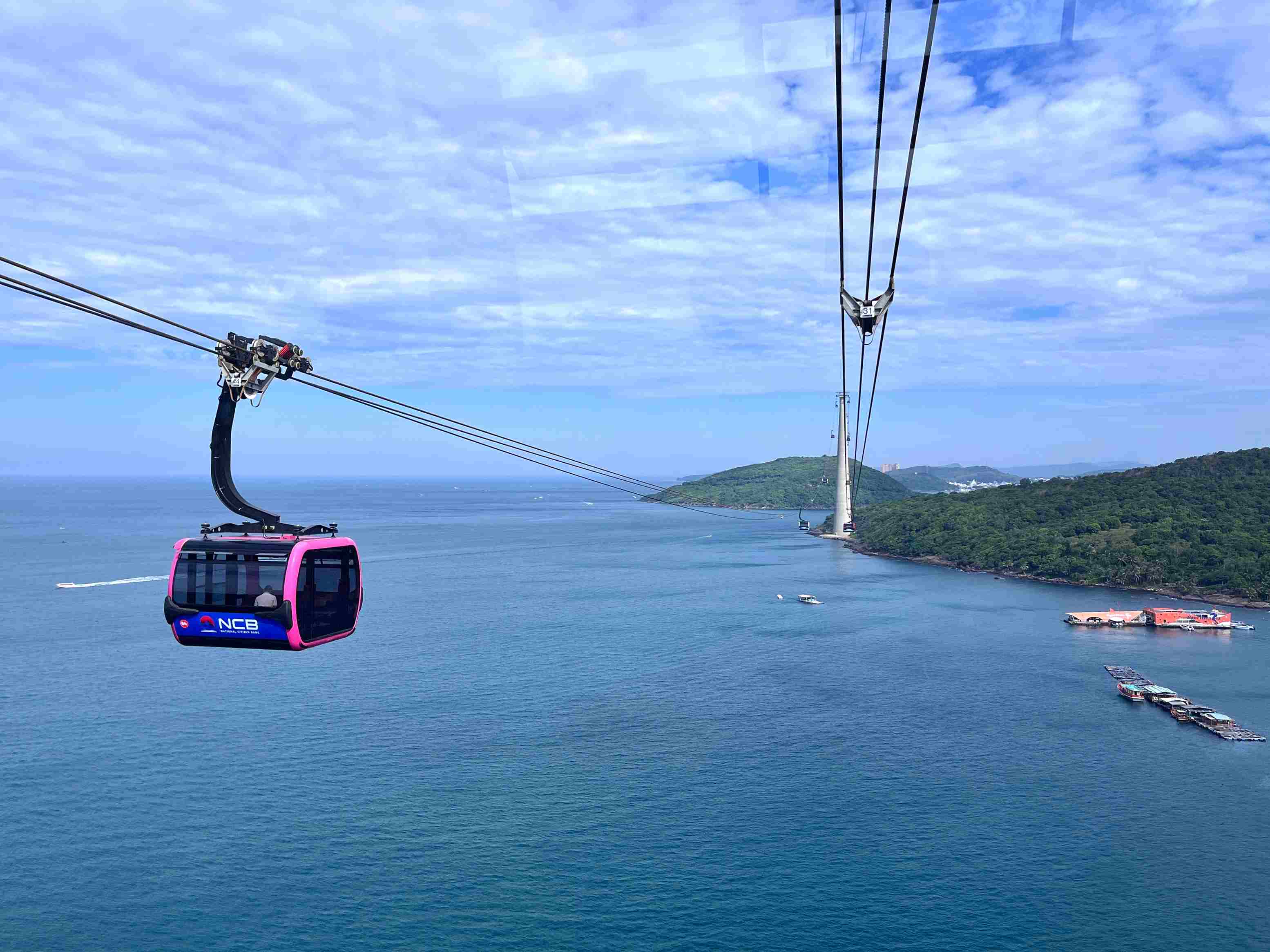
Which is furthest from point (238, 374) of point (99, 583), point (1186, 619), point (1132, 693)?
point (99, 583)

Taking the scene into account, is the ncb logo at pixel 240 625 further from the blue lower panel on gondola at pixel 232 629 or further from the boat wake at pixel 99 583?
the boat wake at pixel 99 583

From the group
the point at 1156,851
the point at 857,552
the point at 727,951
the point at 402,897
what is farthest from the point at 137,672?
the point at 857,552

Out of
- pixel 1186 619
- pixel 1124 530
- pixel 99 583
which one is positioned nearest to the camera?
pixel 1186 619

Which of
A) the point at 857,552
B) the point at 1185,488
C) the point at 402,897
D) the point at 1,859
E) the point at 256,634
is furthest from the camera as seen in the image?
the point at 857,552

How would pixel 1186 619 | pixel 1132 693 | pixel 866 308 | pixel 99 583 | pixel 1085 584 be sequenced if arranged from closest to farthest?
1. pixel 866 308
2. pixel 1132 693
3. pixel 1186 619
4. pixel 99 583
5. pixel 1085 584

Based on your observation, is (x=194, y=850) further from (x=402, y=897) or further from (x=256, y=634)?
(x=256, y=634)

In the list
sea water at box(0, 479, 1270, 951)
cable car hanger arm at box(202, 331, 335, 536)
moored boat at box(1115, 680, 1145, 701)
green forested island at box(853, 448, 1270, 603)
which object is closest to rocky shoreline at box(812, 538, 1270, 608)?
green forested island at box(853, 448, 1270, 603)

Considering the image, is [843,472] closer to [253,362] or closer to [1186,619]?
[1186,619]
